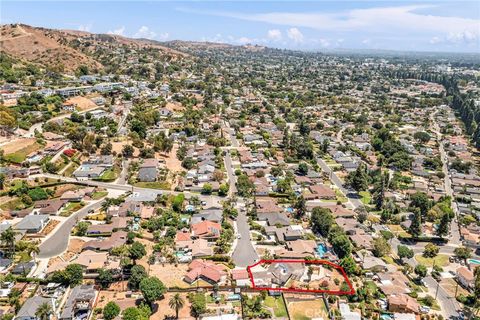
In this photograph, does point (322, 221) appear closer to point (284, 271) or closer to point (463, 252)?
point (284, 271)

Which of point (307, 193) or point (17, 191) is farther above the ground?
point (17, 191)

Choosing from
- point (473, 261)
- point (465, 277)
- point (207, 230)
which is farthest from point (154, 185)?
point (473, 261)

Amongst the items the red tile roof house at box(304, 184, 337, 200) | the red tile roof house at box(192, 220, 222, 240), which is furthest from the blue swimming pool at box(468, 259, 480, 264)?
→ the red tile roof house at box(192, 220, 222, 240)

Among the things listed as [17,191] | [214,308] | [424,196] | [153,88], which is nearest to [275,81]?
[153,88]

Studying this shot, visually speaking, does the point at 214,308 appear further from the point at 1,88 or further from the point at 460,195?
the point at 1,88

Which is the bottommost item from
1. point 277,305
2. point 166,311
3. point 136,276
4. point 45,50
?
point 277,305
